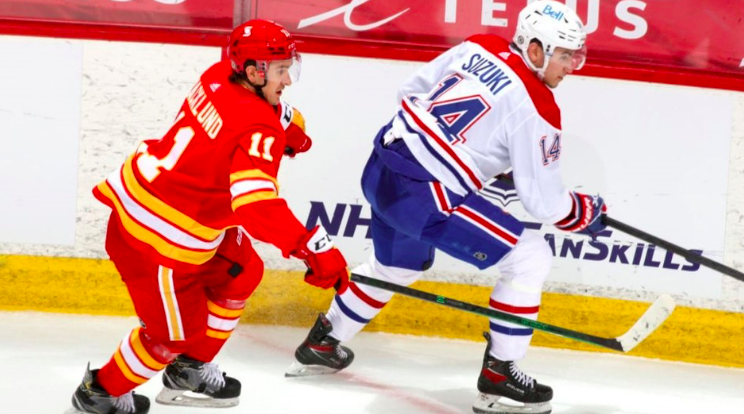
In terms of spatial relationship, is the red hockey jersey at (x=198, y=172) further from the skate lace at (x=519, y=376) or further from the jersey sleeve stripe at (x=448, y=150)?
the skate lace at (x=519, y=376)

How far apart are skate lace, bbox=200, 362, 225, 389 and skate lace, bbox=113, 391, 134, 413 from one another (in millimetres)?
212

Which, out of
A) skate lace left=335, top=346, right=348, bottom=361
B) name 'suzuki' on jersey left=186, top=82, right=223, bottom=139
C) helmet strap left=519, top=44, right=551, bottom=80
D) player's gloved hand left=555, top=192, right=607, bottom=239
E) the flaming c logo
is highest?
helmet strap left=519, top=44, right=551, bottom=80

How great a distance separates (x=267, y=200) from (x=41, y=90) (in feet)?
5.72

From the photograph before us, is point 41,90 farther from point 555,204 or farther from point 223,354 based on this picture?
point 555,204

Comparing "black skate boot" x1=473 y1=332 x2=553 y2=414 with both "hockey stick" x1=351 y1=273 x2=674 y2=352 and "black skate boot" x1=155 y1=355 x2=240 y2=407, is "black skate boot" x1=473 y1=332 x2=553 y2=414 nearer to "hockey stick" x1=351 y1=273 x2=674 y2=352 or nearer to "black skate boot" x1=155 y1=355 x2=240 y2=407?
"hockey stick" x1=351 y1=273 x2=674 y2=352

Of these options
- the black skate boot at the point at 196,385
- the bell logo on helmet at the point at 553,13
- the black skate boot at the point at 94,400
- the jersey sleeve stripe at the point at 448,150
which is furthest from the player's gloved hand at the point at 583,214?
the black skate boot at the point at 94,400

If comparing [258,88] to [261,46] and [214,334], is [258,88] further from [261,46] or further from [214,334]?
[214,334]

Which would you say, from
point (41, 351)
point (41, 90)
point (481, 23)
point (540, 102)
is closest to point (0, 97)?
point (41, 90)

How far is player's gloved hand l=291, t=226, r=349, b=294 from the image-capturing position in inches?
112

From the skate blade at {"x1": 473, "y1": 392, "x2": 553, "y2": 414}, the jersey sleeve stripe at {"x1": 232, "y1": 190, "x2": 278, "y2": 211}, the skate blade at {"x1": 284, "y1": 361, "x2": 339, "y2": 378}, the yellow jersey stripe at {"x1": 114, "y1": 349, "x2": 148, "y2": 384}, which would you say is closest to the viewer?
the jersey sleeve stripe at {"x1": 232, "y1": 190, "x2": 278, "y2": 211}

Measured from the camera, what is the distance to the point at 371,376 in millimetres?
3893

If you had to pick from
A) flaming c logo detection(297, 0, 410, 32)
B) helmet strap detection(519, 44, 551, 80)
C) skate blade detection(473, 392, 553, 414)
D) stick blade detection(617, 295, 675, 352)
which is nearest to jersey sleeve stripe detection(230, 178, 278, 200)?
helmet strap detection(519, 44, 551, 80)

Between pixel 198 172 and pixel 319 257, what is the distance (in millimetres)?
422

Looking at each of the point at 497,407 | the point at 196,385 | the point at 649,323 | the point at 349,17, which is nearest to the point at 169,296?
the point at 196,385
